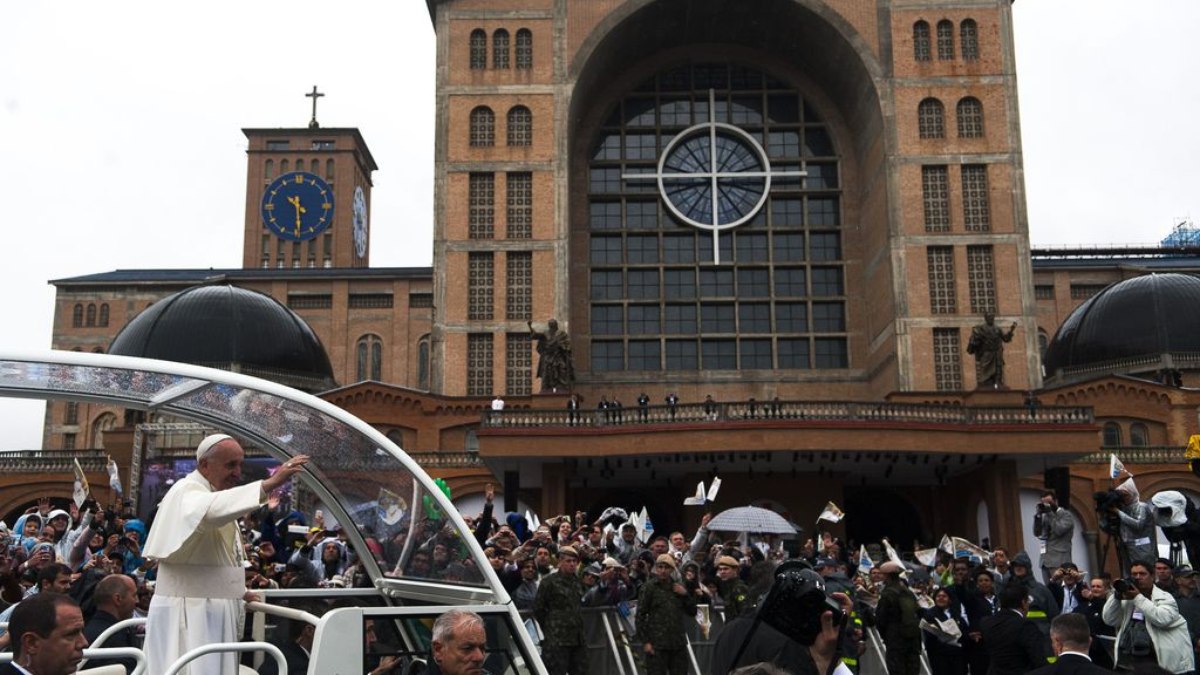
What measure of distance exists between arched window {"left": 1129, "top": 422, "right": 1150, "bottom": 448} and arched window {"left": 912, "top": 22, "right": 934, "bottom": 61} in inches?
642

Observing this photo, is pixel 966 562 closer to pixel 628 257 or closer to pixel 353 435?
pixel 353 435

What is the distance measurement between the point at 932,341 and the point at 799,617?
39.3 metres

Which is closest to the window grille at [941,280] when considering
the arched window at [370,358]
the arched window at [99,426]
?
the arched window at [370,358]

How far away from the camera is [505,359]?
43.9m

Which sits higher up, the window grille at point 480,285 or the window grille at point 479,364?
the window grille at point 480,285

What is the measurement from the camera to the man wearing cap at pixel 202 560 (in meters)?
5.93

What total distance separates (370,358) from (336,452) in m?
60.2

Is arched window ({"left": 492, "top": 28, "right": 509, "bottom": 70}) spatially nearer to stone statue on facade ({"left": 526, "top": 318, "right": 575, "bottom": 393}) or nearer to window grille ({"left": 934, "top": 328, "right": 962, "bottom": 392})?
stone statue on facade ({"left": 526, "top": 318, "right": 575, "bottom": 393})

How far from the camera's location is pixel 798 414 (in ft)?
118

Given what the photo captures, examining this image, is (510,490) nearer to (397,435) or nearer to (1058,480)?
(397,435)

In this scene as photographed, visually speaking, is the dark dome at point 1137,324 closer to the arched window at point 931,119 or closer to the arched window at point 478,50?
the arched window at point 931,119

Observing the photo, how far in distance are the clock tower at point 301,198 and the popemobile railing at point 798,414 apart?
169 ft

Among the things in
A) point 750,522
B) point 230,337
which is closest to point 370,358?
point 230,337

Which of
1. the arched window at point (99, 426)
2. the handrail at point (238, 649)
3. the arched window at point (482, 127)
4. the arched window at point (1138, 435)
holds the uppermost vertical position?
the arched window at point (482, 127)
